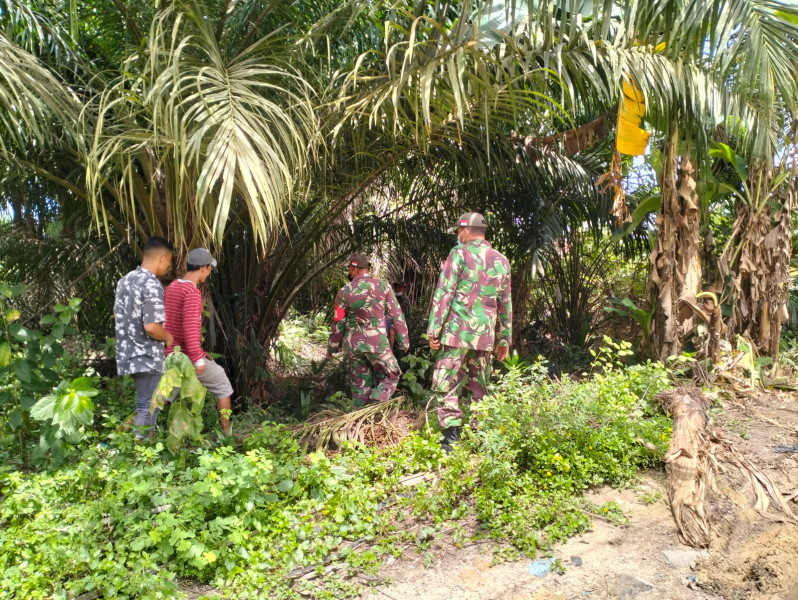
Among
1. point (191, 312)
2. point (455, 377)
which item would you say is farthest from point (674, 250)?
point (191, 312)

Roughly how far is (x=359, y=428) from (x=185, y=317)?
1338mm

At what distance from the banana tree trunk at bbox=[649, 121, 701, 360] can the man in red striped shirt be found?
3.49 metres

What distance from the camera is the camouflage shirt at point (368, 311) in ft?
17.8

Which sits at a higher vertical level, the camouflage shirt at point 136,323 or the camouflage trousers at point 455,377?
the camouflage shirt at point 136,323

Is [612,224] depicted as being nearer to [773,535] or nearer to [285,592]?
[773,535]

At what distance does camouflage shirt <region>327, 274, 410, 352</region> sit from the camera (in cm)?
542

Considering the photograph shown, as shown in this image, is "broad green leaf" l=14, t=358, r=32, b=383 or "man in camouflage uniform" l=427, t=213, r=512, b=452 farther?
"man in camouflage uniform" l=427, t=213, r=512, b=452

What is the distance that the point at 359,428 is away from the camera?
4.44 meters

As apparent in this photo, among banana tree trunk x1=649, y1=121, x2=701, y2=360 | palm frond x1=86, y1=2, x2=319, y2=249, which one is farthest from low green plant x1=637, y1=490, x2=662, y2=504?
palm frond x1=86, y1=2, x2=319, y2=249

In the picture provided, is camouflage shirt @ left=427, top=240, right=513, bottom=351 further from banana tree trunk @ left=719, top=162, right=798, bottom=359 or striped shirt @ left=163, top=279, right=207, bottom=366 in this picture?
banana tree trunk @ left=719, top=162, right=798, bottom=359

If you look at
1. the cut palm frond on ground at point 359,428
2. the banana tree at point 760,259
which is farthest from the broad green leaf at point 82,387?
the banana tree at point 760,259

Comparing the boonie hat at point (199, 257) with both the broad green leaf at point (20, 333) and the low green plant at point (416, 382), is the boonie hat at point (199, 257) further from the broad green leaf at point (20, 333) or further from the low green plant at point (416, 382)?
the low green plant at point (416, 382)

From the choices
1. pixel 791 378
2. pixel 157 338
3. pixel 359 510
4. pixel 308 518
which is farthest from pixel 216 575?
pixel 791 378

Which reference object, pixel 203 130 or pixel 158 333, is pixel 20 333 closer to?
pixel 158 333
